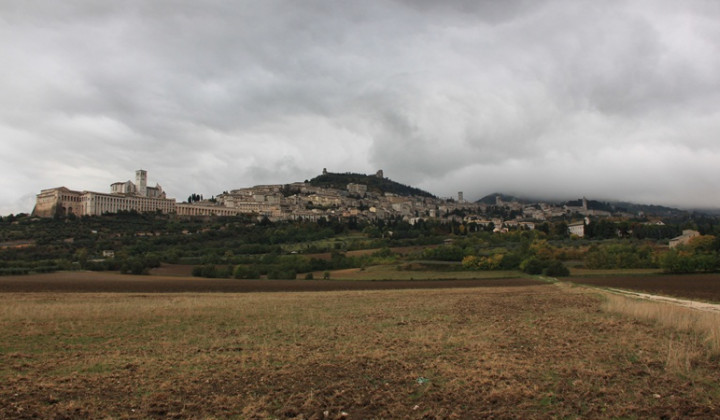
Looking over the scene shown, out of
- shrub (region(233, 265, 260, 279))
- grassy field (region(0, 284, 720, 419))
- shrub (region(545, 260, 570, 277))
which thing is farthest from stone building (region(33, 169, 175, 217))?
grassy field (region(0, 284, 720, 419))

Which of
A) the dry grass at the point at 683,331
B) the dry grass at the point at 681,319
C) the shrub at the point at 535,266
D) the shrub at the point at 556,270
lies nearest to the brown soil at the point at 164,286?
the shrub at the point at 556,270

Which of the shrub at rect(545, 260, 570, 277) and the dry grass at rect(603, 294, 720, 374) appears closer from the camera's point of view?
the dry grass at rect(603, 294, 720, 374)

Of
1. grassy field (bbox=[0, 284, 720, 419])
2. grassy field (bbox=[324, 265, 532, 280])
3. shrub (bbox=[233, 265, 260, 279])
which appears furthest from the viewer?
shrub (bbox=[233, 265, 260, 279])

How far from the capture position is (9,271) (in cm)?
6856

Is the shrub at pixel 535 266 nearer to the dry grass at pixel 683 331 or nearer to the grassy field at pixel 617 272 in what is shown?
the grassy field at pixel 617 272

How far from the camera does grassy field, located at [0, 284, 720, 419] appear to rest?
926cm

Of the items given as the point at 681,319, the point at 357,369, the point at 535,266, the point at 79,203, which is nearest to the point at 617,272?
the point at 535,266

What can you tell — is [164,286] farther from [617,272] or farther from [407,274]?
[617,272]

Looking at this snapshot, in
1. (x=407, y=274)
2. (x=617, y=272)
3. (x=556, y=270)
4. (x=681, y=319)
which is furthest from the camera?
(x=407, y=274)

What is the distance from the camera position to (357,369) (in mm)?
12320

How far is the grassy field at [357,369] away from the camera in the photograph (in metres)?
9.26

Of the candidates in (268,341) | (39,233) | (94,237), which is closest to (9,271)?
(94,237)

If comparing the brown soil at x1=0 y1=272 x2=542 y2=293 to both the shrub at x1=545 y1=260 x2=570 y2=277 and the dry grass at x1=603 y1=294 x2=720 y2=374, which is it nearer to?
the shrub at x1=545 y1=260 x2=570 y2=277

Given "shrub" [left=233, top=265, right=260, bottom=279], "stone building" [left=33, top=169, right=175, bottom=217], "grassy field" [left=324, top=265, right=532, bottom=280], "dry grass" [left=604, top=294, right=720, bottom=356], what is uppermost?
"stone building" [left=33, top=169, right=175, bottom=217]
